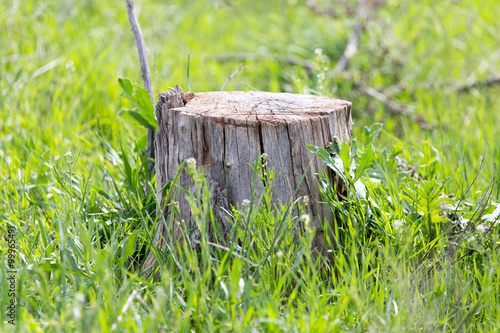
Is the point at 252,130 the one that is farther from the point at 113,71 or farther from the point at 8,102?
the point at 113,71

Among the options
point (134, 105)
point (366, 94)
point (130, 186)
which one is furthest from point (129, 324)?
point (366, 94)

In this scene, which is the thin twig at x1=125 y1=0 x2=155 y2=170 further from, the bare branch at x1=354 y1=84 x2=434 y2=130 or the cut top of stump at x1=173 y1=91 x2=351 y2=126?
the bare branch at x1=354 y1=84 x2=434 y2=130

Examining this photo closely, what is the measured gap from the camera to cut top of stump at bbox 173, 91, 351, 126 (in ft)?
6.18

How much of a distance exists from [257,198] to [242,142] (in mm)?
254

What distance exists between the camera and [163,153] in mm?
2072

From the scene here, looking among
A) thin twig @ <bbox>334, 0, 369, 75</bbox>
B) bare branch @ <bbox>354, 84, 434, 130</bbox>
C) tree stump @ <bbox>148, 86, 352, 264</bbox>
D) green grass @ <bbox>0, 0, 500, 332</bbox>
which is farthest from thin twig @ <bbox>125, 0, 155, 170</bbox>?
thin twig @ <bbox>334, 0, 369, 75</bbox>

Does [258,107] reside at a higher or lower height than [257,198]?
higher

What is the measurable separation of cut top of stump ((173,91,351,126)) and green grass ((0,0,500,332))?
0.27 metres

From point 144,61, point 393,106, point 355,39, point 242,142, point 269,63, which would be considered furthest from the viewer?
point 269,63

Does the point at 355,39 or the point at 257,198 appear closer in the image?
the point at 257,198

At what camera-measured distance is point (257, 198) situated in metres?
1.93

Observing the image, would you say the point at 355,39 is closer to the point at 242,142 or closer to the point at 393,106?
the point at 393,106

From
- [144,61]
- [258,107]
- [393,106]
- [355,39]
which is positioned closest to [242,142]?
[258,107]

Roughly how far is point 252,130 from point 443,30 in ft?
16.3
